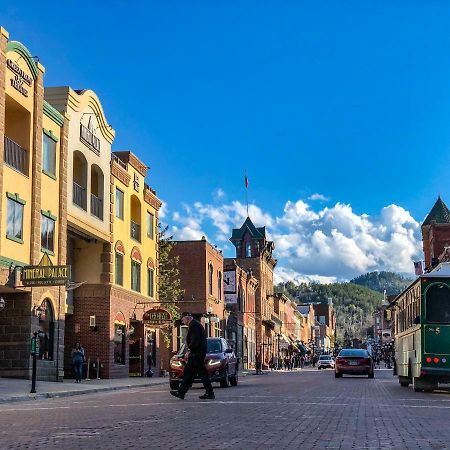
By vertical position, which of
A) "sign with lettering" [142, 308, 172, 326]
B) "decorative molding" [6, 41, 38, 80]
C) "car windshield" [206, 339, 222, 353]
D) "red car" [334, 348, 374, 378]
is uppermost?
"decorative molding" [6, 41, 38, 80]

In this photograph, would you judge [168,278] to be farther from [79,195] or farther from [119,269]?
[79,195]

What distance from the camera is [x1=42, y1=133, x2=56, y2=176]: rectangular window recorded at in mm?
30836

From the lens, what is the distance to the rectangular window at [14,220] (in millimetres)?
27250

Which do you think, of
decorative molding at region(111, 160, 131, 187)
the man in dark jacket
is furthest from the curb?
decorative molding at region(111, 160, 131, 187)

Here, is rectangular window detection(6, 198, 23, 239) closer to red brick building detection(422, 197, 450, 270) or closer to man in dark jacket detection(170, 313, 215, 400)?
man in dark jacket detection(170, 313, 215, 400)

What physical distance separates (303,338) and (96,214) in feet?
363

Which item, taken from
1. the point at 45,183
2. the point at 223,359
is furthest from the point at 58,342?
the point at 223,359

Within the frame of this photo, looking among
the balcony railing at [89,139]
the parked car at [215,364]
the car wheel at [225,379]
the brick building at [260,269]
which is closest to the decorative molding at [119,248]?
the balcony railing at [89,139]

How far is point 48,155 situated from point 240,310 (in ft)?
141

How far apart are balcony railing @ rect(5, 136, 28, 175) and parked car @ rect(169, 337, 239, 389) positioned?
934cm

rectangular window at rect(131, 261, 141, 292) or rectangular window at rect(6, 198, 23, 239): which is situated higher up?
rectangular window at rect(6, 198, 23, 239)

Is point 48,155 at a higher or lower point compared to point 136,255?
higher

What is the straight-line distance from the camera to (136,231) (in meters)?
43.5

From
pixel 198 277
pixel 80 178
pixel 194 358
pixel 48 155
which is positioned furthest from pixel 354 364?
pixel 194 358
